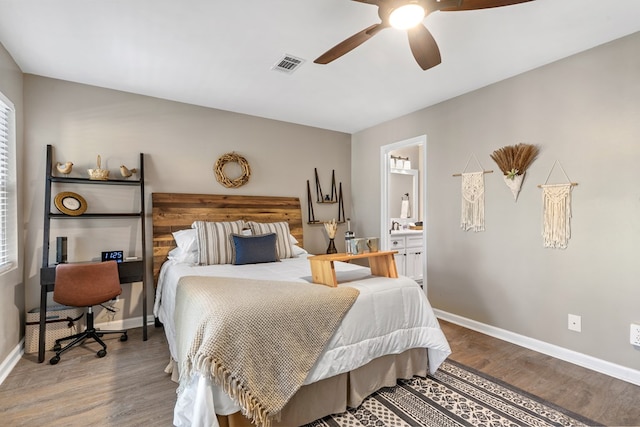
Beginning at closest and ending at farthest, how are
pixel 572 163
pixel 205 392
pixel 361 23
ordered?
pixel 205 392, pixel 361 23, pixel 572 163

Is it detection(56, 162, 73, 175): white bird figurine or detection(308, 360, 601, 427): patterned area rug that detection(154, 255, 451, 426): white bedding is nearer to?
detection(308, 360, 601, 427): patterned area rug

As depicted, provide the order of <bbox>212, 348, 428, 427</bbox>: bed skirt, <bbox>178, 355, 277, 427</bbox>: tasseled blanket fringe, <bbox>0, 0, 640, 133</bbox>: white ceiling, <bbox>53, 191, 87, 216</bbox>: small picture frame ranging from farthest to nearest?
<bbox>53, 191, 87, 216</bbox>: small picture frame, <bbox>0, 0, 640, 133</bbox>: white ceiling, <bbox>212, 348, 428, 427</bbox>: bed skirt, <bbox>178, 355, 277, 427</bbox>: tasseled blanket fringe

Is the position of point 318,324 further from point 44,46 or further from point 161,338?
point 44,46

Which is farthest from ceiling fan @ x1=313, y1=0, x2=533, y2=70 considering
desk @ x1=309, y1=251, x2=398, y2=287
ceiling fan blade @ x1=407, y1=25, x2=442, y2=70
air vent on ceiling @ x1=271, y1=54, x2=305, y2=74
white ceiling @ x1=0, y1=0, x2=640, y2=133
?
desk @ x1=309, y1=251, x2=398, y2=287

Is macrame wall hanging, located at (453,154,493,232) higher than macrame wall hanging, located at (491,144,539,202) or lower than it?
lower

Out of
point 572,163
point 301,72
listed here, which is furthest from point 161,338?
point 572,163

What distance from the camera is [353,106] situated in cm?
389

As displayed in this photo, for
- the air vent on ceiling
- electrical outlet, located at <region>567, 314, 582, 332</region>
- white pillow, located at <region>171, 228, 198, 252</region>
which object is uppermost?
the air vent on ceiling

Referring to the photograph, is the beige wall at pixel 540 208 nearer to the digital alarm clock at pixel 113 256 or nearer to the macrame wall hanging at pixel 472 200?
the macrame wall hanging at pixel 472 200

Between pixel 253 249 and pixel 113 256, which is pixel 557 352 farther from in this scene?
pixel 113 256

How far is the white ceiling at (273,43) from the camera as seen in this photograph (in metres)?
2.07

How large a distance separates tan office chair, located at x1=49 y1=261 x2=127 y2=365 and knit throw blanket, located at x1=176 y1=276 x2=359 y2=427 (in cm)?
127

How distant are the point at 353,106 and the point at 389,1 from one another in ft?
7.57

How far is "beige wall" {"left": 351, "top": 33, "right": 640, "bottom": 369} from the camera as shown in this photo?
7.85ft
